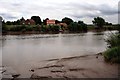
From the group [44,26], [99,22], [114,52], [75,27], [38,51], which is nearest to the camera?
[114,52]

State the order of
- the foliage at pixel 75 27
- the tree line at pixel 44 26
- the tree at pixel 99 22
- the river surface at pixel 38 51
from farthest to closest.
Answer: the tree at pixel 99 22 → the foliage at pixel 75 27 → the tree line at pixel 44 26 → the river surface at pixel 38 51

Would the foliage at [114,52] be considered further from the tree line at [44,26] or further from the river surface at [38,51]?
the tree line at [44,26]

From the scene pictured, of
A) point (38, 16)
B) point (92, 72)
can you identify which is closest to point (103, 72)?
point (92, 72)

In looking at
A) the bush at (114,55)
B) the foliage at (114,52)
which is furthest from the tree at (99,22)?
the bush at (114,55)

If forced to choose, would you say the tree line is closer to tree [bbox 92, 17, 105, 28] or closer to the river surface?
tree [bbox 92, 17, 105, 28]

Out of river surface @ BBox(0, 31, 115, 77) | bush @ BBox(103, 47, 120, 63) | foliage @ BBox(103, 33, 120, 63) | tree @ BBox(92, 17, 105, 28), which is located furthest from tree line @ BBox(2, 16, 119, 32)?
bush @ BBox(103, 47, 120, 63)

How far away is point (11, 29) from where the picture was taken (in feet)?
206

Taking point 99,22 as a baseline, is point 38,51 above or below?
below

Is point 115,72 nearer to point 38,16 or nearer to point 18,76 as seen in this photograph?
point 18,76

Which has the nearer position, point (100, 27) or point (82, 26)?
point (82, 26)

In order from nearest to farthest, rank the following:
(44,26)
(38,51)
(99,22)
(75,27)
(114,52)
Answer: (114,52) < (38,51) < (44,26) < (75,27) < (99,22)

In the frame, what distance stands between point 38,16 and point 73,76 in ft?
262

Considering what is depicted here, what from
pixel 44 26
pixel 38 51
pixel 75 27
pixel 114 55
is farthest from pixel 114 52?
pixel 75 27

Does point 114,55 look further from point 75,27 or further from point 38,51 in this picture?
point 75,27
